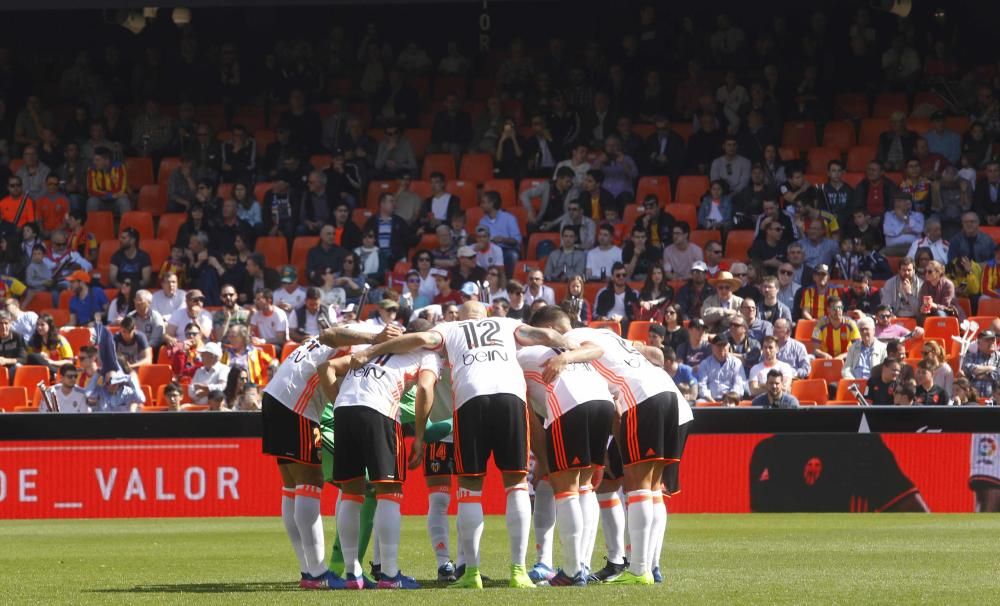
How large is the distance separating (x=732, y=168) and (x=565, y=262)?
308 centimetres

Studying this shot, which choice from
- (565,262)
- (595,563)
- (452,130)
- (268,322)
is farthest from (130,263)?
(595,563)

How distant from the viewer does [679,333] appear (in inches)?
786

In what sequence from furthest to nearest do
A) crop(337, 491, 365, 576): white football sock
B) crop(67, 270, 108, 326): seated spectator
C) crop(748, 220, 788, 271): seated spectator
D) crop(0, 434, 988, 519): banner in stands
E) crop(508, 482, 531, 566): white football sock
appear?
crop(67, 270, 108, 326): seated spectator, crop(748, 220, 788, 271): seated spectator, crop(0, 434, 988, 519): banner in stands, crop(337, 491, 365, 576): white football sock, crop(508, 482, 531, 566): white football sock

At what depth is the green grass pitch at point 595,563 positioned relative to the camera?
9.43m

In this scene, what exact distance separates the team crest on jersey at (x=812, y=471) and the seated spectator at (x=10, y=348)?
389 inches

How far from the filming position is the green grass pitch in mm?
9430

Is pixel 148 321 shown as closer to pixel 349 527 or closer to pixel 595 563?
pixel 595 563

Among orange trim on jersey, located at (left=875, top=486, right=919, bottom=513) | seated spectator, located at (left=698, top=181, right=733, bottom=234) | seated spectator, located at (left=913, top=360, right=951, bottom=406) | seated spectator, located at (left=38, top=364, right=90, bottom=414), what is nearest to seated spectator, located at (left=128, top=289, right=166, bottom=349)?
seated spectator, located at (left=38, top=364, right=90, bottom=414)

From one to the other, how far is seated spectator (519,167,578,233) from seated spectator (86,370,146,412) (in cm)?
673

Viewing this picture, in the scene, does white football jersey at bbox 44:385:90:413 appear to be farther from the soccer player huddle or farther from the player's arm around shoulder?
the player's arm around shoulder

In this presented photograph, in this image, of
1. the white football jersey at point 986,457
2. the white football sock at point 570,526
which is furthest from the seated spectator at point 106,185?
the white football sock at point 570,526

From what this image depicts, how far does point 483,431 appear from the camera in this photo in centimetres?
1000

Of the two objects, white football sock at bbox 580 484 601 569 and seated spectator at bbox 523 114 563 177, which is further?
seated spectator at bbox 523 114 563 177

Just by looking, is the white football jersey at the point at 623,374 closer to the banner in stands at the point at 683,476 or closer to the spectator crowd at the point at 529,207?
the spectator crowd at the point at 529,207
